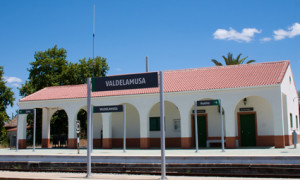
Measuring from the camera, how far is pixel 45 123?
3022cm

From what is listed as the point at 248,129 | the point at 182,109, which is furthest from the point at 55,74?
the point at 248,129

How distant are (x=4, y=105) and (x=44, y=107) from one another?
14.7 m

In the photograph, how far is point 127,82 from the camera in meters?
10.6

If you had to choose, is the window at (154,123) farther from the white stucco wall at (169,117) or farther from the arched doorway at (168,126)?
the white stucco wall at (169,117)

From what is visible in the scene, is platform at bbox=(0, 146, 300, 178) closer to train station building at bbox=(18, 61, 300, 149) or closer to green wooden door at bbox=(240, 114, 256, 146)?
train station building at bbox=(18, 61, 300, 149)

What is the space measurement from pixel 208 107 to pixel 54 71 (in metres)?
24.2

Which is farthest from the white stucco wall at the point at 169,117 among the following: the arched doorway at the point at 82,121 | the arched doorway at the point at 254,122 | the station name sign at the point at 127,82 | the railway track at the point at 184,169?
the arched doorway at the point at 82,121

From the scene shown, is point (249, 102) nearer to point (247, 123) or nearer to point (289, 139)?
point (247, 123)

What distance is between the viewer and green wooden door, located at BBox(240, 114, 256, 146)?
Result: 23797 mm

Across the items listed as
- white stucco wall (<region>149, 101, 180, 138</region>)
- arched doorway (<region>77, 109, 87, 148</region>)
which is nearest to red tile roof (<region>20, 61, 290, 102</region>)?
white stucco wall (<region>149, 101, 180, 138</region>)

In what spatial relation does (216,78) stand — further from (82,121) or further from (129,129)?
(82,121)

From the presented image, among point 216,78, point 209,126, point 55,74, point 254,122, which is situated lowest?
point 209,126

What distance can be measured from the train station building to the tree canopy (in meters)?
12.9

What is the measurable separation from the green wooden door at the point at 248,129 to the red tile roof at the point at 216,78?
2.79m
